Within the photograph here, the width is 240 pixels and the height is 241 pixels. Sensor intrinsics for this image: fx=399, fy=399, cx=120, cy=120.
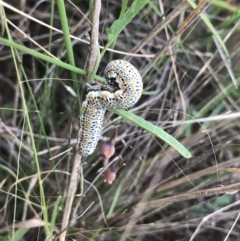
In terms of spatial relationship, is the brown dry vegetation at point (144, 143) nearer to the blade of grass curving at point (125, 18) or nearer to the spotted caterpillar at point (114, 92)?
the spotted caterpillar at point (114, 92)

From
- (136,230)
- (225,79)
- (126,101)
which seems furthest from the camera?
(225,79)

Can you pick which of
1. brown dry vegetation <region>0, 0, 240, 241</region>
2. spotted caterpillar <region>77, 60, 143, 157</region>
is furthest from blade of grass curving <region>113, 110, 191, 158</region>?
brown dry vegetation <region>0, 0, 240, 241</region>

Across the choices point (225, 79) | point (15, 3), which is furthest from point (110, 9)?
point (225, 79)

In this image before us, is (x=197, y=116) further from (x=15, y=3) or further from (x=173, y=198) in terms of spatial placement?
(x=15, y=3)

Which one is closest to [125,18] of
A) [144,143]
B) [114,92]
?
[114,92]

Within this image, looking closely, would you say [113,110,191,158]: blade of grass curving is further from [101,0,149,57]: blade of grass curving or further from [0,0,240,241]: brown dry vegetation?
[0,0,240,241]: brown dry vegetation

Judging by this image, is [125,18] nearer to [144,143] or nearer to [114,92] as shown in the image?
[114,92]
